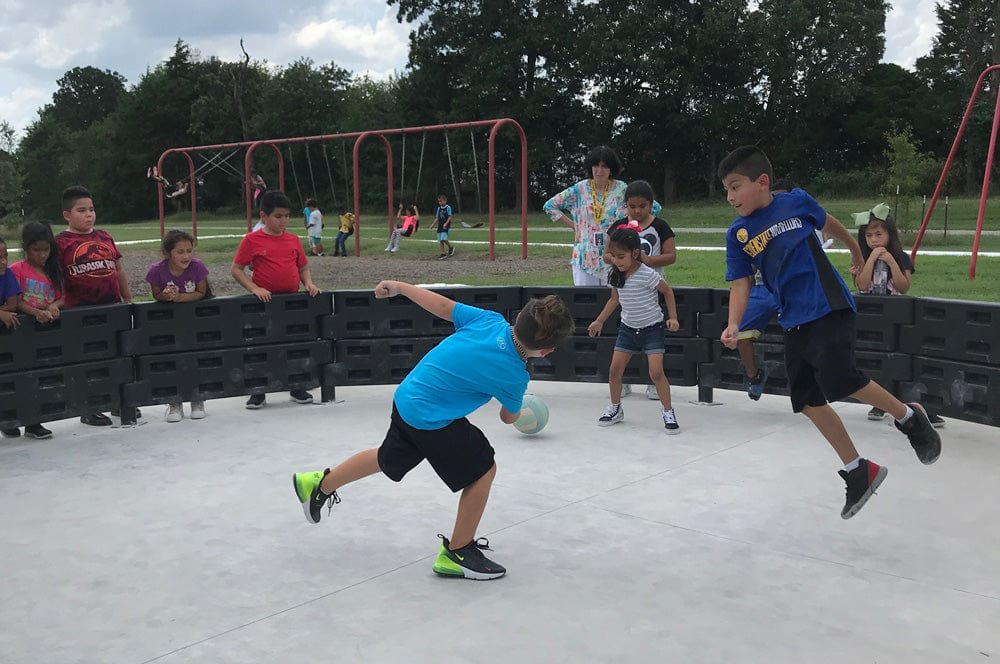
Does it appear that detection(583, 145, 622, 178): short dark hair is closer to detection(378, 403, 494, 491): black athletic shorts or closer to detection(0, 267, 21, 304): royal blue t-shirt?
detection(378, 403, 494, 491): black athletic shorts

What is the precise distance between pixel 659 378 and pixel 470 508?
10.1 feet

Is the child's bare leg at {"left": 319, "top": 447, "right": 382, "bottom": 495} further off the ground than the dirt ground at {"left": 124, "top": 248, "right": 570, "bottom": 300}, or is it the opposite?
the child's bare leg at {"left": 319, "top": 447, "right": 382, "bottom": 495}

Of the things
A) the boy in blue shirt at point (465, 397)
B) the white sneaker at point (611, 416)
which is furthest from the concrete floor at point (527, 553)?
the boy in blue shirt at point (465, 397)

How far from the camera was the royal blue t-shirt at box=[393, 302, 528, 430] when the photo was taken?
4.18 metres

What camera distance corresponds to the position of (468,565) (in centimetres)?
433

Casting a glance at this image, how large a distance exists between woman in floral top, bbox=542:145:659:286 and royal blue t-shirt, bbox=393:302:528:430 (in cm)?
387

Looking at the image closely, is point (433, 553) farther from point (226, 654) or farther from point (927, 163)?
point (927, 163)

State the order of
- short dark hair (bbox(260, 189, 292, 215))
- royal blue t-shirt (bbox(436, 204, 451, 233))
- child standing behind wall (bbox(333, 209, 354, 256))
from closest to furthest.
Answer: short dark hair (bbox(260, 189, 292, 215))
royal blue t-shirt (bbox(436, 204, 451, 233))
child standing behind wall (bbox(333, 209, 354, 256))

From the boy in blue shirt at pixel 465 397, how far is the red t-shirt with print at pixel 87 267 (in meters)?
3.82

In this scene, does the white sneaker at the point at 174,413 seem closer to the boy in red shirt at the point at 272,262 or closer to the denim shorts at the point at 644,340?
the boy in red shirt at the point at 272,262

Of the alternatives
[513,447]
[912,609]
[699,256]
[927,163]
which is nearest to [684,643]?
[912,609]

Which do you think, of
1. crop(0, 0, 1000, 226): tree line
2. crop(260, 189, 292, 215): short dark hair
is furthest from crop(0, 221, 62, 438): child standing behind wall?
crop(0, 0, 1000, 226): tree line

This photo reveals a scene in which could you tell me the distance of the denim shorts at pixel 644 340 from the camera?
7.18m

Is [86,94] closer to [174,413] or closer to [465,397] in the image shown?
[174,413]
